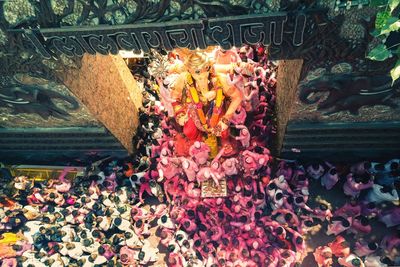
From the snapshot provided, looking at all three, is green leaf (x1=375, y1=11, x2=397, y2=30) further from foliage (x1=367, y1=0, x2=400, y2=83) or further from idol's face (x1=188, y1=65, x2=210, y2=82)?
idol's face (x1=188, y1=65, x2=210, y2=82)

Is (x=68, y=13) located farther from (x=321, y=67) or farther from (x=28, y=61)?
(x=321, y=67)

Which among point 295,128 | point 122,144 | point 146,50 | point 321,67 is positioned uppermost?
point 146,50

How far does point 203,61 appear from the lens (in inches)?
320

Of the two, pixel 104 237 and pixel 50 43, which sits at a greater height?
pixel 50 43

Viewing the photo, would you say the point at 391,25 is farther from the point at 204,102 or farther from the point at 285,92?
the point at 204,102

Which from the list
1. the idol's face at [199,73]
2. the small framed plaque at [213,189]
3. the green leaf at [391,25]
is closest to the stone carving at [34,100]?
the idol's face at [199,73]

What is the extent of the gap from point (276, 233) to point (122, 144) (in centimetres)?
347

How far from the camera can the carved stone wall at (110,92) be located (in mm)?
6566

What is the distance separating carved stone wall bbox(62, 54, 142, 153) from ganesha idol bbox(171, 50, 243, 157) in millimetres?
1005

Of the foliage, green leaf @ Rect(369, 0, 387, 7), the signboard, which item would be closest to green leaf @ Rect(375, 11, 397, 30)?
the foliage

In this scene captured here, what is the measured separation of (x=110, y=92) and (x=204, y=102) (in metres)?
2.02

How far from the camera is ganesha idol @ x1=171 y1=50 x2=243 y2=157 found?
810cm

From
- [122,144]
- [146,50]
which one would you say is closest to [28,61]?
[146,50]

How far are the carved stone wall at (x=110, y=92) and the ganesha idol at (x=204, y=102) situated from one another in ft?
3.30
